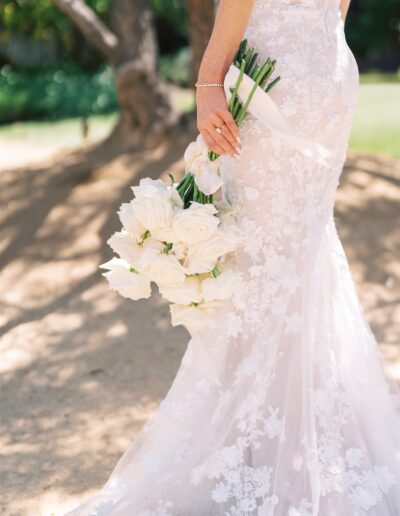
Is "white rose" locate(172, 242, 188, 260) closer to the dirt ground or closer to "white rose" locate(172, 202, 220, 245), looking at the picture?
"white rose" locate(172, 202, 220, 245)

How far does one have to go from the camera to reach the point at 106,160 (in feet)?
22.2

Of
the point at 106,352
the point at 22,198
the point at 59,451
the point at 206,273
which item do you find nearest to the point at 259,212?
the point at 206,273

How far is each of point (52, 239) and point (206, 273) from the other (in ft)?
11.4

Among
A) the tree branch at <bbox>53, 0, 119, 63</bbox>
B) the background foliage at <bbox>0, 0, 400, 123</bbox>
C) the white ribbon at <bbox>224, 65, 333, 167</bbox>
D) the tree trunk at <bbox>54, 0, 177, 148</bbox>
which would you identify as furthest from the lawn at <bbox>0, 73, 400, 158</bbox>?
the white ribbon at <bbox>224, 65, 333, 167</bbox>

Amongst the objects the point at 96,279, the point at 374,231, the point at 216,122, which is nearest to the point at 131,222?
the point at 216,122

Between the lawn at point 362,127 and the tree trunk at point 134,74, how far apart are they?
321cm

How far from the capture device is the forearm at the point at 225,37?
8.05 feet

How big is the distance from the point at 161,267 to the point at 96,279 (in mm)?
2997

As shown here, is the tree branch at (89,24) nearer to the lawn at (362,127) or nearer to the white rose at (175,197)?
the lawn at (362,127)

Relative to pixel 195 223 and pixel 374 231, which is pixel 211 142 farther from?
pixel 374 231

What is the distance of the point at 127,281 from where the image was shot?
266 cm

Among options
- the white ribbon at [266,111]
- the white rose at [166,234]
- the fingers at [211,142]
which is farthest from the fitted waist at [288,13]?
the white rose at [166,234]

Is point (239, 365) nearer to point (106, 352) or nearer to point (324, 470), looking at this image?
point (324, 470)

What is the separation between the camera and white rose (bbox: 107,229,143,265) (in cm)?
262
